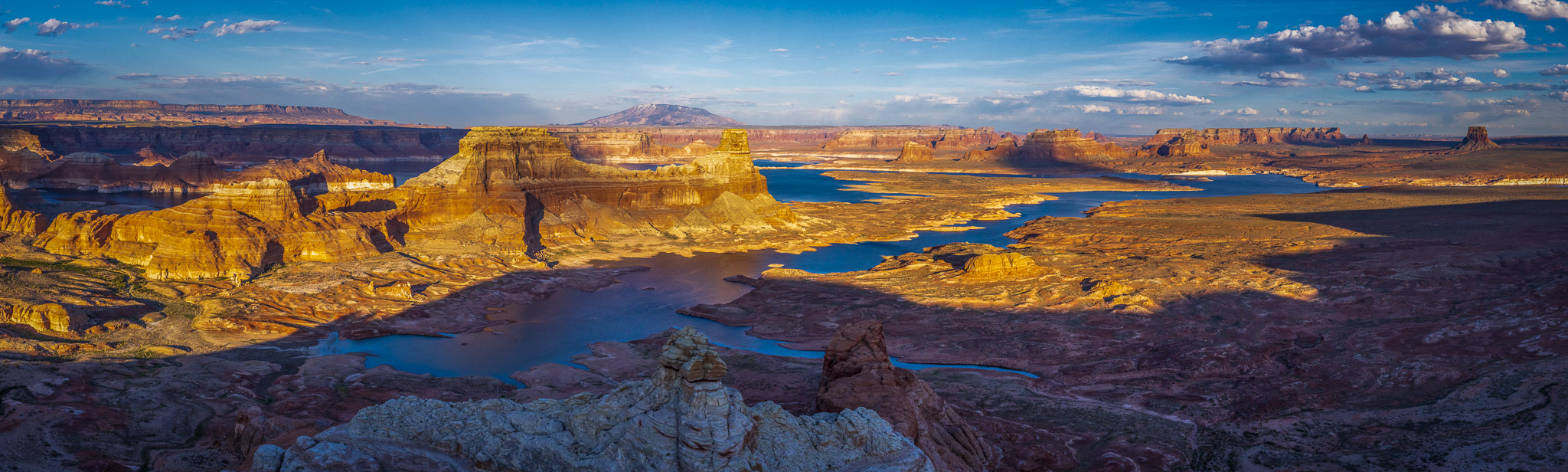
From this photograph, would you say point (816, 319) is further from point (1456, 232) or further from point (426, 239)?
point (1456, 232)

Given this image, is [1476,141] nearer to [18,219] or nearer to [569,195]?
[569,195]

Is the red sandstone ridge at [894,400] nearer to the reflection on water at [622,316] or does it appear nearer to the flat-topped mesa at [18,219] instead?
the reflection on water at [622,316]

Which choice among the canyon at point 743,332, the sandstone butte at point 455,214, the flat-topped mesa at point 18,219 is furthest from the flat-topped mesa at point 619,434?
the flat-topped mesa at point 18,219

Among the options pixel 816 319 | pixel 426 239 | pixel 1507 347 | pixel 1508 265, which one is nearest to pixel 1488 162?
pixel 1508 265

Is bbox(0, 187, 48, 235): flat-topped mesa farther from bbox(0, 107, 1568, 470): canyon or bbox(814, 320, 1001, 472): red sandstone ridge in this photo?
bbox(814, 320, 1001, 472): red sandstone ridge

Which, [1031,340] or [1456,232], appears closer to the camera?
[1031,340]

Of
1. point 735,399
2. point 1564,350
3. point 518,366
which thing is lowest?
point 518,366

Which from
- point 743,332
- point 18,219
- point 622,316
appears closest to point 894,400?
point 743,332
